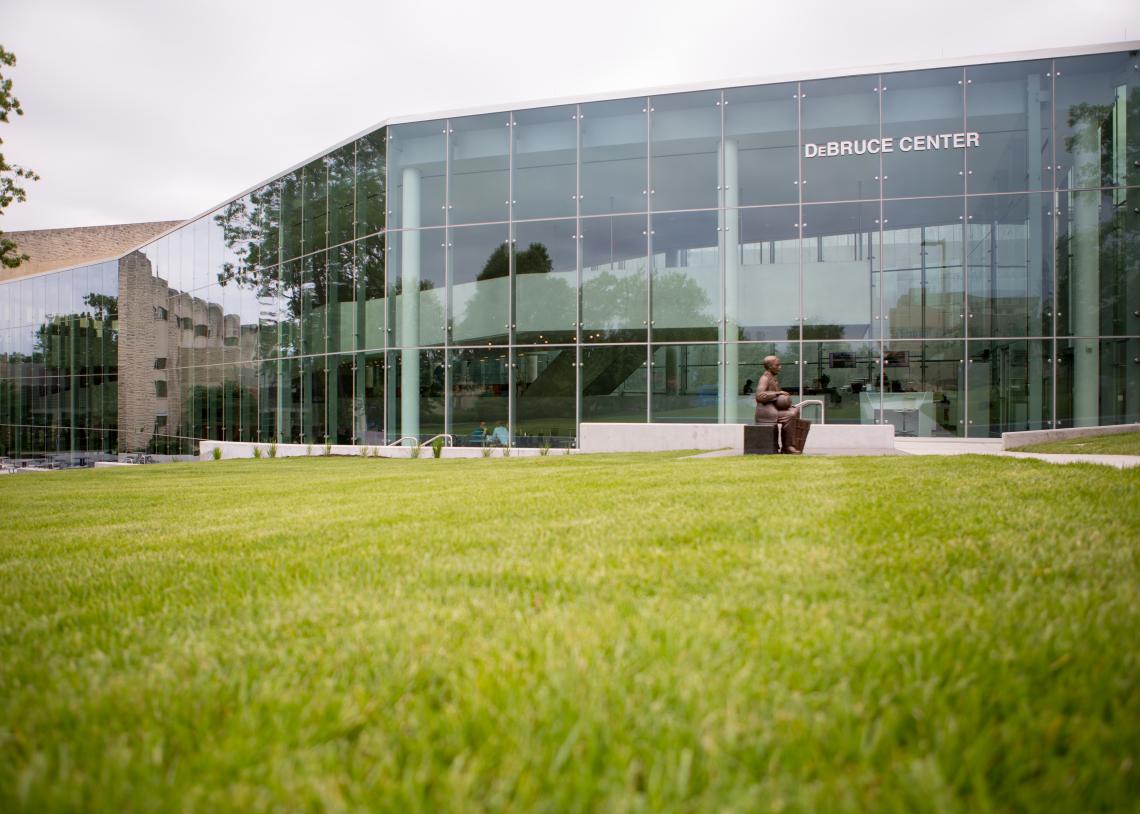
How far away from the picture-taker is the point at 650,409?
Result: 754 inches

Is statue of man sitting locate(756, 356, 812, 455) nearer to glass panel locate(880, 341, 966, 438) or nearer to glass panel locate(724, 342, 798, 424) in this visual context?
glass panel locate(724, 342, 798, 424)

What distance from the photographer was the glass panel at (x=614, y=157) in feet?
64.7

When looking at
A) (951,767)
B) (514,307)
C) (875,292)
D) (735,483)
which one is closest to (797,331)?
(875,292)

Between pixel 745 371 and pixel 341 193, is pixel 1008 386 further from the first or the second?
pixel 341 193

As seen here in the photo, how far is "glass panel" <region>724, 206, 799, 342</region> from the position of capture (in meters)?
18.6

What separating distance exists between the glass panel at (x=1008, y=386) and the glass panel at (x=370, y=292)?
56.0 feet

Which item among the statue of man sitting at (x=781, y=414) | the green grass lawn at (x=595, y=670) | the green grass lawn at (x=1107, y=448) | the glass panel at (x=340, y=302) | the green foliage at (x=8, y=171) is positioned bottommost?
the green grass lawn at (x=595, y=670)

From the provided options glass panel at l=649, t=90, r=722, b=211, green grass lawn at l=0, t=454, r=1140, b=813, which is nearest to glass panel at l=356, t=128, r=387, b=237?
glass panel at l=649, t=90, r=722, b=211

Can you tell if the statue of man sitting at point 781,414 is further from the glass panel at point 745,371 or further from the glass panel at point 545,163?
the glass panel at point 545,163

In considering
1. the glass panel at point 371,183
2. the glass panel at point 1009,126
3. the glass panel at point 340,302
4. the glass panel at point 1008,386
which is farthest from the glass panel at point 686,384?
the glass panel at point 340,302

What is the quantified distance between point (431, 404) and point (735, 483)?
15.6 meters

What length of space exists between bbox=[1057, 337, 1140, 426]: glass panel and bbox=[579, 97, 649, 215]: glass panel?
12.3 meters

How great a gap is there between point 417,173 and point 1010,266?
17580 mm

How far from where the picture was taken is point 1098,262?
1742 cm
